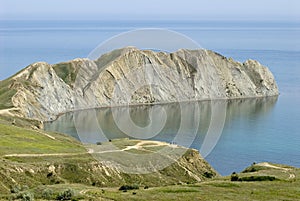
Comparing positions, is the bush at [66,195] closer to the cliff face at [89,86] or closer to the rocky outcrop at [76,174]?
the rocky outcrop at [76,174]

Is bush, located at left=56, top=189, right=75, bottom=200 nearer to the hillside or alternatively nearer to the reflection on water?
the hillside

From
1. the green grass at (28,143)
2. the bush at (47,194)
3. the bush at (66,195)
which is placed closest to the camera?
the bush at (66,195)

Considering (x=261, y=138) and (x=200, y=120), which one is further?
(x=200, y=120)

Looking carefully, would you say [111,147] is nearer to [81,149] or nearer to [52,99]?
[81,149]

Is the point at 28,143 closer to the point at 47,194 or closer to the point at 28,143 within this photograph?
the point at 28,143

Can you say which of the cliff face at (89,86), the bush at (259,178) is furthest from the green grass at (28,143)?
the cliff face at (89,86)

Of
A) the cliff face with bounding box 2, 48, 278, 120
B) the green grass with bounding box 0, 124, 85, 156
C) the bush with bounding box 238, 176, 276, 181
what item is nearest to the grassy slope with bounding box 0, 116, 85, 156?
the green grass with bounding box 0, 124, 85, 156

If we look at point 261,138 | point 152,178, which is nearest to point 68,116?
point 261,138

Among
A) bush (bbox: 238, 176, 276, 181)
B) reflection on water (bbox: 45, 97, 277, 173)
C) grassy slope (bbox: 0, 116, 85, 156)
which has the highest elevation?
bush (bbox: 238, 176, 276, 181)
